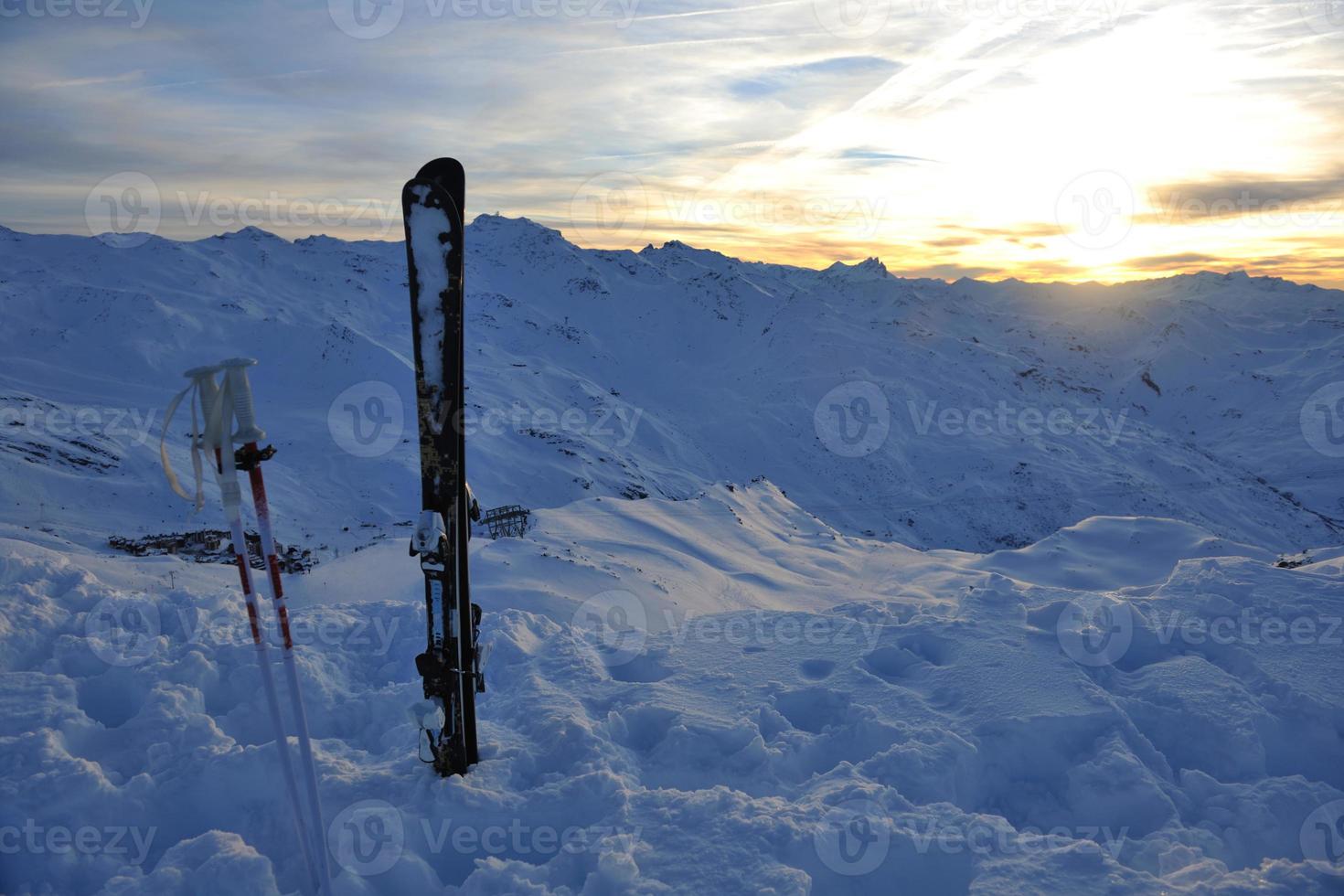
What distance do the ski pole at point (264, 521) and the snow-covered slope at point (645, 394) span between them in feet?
51.2

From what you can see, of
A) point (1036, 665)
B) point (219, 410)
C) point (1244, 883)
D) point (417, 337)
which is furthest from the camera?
point (1036, 665)

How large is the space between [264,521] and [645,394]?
55945 millimetres

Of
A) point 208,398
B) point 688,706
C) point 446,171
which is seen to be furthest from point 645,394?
point 208,398

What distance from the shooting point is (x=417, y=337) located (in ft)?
13.5

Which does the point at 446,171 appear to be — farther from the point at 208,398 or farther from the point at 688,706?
the point at 688,706

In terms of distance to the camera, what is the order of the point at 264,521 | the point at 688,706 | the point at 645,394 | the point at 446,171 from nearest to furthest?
the point at 264,521 < the point at 446,171 < the point at 688,706 < the point at 645,394

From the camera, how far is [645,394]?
2320 inches

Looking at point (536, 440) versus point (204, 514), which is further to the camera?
point (536, 440)

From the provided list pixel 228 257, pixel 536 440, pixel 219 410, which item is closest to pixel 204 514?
pixel 536 440

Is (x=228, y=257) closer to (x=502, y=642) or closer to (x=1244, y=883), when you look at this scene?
(x=502, y=642)

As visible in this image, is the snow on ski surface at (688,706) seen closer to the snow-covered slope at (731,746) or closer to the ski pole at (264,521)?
the snow-covered slope at (731,746)

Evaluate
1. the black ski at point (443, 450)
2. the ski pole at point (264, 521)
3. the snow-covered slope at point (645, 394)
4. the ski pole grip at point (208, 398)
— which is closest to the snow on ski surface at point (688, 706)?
the ski pole at point (264, 521)

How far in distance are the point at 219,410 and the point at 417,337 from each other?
4.21ft

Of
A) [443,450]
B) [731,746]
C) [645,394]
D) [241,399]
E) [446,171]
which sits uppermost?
[446,171]
